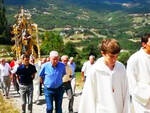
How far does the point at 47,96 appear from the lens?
9.45 m

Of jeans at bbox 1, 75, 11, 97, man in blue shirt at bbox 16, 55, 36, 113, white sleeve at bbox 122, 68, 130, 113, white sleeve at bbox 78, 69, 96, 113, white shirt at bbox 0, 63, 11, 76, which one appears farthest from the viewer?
jeans at bbox 1, 75, 11, 97

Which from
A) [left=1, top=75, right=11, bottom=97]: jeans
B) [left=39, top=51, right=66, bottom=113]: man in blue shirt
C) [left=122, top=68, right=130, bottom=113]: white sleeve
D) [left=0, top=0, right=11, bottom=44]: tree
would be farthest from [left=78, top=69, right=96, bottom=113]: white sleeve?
[left=0, top=0, right=11, bottom=44]: tree

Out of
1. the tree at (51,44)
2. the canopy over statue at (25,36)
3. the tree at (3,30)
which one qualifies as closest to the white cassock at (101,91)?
the canopy over statue at (25,36)

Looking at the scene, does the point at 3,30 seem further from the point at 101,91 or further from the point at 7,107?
the point at 101,91

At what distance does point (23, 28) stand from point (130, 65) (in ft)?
181

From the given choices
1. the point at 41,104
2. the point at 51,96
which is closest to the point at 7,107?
the point at 41,104

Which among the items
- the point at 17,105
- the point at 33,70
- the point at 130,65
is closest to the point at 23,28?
the point at 17,105

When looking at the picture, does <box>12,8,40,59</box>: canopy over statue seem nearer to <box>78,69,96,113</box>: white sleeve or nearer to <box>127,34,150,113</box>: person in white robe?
<box>127,34,150,113</box>: person in white robe

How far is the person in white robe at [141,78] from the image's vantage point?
580 centimetres

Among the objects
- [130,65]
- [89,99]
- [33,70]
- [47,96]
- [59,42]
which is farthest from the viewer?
[59,42]

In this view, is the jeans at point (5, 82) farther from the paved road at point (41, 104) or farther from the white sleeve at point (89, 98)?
the white sleeve at point (89, 98)

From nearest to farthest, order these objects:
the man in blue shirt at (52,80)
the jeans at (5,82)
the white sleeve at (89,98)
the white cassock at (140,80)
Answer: the white sleeve at (89,98)
the white cassock at (140,80)
the man in blue shirt at (52,80)
the jeans at (5,82)

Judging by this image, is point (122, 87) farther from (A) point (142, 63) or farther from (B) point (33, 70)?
(B) point (33, 70)

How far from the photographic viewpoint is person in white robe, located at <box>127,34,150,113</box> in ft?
19.0
